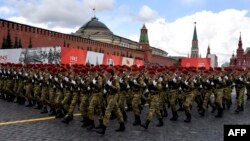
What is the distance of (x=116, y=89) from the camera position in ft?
37.5

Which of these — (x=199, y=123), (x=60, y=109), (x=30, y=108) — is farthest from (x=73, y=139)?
(x=30, y=108)

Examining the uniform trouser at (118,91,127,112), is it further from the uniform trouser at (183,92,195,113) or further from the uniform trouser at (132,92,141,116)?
the uniform trouser at (183,92,195,113)

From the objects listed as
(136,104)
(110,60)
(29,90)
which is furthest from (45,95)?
(110,60)

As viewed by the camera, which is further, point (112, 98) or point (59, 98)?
point (59, 98)

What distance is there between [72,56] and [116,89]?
41.2 feet

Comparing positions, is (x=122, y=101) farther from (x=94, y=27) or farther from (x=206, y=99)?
(x=94, y=27)

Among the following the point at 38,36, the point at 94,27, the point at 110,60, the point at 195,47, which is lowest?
the point at 110,60

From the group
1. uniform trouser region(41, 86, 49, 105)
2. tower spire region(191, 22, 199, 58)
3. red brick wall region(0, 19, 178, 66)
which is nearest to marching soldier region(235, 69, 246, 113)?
uniform trouser region(41, 86, 49, 105)

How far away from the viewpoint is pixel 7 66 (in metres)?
18.5

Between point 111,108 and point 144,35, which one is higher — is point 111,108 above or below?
below

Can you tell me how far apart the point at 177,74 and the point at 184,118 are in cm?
157

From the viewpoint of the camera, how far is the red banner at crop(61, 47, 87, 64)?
75.8ft

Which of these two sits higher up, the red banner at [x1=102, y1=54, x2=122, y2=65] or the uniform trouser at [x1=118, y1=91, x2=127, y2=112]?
the red banner at [x1=102, y1=54, x2=122, y2=65]

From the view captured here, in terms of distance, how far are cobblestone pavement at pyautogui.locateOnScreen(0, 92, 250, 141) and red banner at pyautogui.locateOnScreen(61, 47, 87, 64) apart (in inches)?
334
